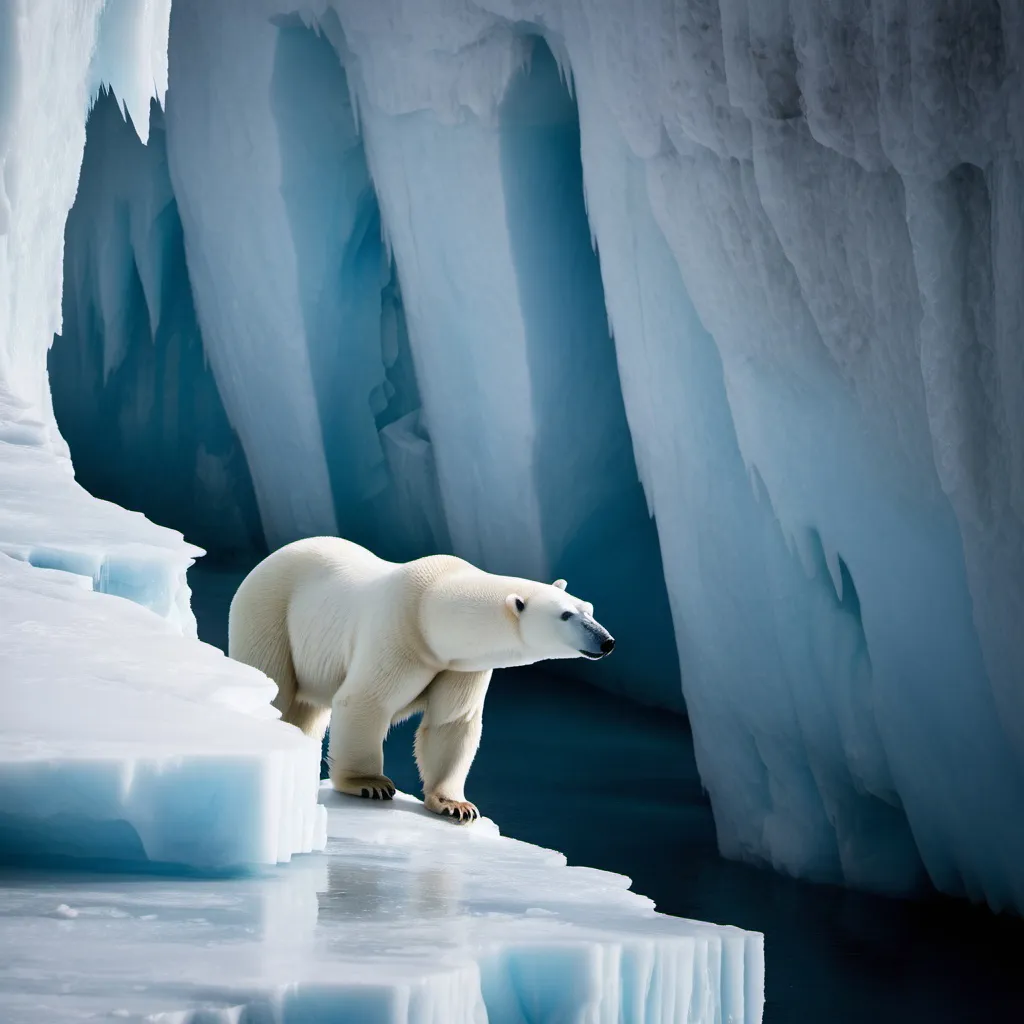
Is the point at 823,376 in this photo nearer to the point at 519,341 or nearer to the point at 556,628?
the point at 556,628

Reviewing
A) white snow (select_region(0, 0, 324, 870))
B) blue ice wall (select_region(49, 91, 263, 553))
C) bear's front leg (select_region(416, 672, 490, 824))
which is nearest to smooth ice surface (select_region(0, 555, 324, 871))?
white snow (select_region(0, 0, 324, 870))

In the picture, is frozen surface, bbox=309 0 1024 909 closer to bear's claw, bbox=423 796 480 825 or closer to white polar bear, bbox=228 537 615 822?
white polar bear, bbox=228 537 615 822

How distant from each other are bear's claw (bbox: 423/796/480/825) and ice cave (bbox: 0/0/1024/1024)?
5 cm

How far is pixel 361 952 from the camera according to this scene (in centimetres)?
187

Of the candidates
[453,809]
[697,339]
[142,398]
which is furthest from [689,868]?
[142,398]

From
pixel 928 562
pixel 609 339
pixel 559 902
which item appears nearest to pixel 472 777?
pixel 609 339

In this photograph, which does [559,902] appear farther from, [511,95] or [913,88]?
[511,95]

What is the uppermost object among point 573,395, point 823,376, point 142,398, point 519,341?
point 519,341

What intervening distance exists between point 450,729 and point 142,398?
8503 millimetres

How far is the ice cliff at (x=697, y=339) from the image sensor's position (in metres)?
4.67

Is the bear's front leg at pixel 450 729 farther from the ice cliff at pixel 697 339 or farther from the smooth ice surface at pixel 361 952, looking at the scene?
the ice cliff at pixel 697 339

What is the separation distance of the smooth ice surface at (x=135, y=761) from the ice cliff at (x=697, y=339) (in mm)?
2449

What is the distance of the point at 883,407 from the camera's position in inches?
204

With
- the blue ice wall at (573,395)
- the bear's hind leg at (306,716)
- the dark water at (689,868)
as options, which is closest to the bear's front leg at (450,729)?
the bear's hind leg at (306,716)
